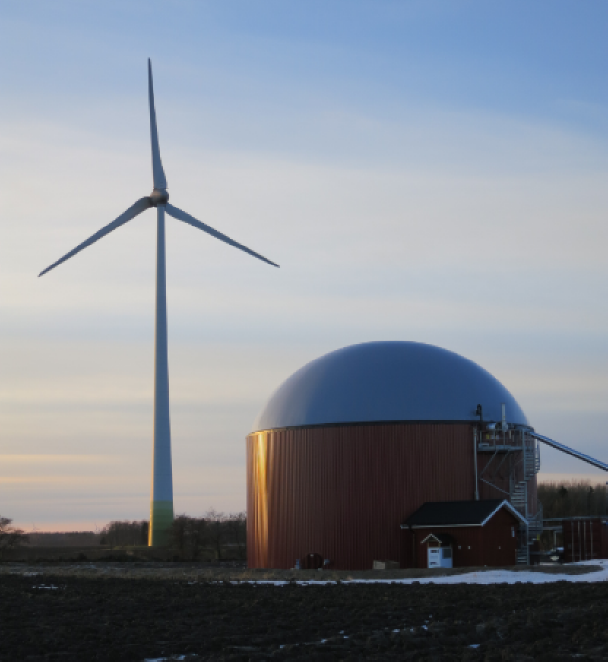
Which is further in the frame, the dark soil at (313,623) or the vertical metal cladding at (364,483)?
the vertical metal cladding at (364,483)

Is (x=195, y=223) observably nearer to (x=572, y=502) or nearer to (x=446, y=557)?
(x=446, y=557)

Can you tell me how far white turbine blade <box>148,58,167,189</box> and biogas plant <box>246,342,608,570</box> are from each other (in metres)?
19.9

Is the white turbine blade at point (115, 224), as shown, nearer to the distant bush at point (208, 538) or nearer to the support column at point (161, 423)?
the support column at point (161, 423)

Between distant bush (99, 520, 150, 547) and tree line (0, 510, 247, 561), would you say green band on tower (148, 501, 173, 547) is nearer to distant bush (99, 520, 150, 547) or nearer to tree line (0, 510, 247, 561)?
tree line (0, 510, 247, 561)

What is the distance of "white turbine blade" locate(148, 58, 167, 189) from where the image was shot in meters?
61.5

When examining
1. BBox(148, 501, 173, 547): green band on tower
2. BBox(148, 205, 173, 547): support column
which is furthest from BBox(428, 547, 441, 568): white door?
BBox(148, 501, 173, 547): green band on tower

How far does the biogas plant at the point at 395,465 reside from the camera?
46.6 metres

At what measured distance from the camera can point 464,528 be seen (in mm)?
44656

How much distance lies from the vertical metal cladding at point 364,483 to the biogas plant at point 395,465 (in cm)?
5

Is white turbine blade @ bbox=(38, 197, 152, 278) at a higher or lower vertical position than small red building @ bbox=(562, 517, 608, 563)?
higher

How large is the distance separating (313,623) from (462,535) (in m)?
23.4

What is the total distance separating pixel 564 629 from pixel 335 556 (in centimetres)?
2810

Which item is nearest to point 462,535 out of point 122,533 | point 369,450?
point 369,450

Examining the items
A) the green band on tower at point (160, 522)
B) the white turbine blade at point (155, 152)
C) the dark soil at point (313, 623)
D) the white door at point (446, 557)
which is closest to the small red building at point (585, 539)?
the white door at point (446, 557)
